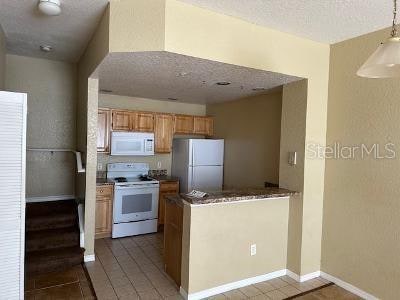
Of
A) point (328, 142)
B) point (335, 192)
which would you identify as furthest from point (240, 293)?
point (328, 142)

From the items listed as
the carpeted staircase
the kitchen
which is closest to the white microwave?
the kitchen

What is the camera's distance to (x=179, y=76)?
313cm

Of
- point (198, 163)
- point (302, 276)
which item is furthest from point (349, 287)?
point (198, 163)

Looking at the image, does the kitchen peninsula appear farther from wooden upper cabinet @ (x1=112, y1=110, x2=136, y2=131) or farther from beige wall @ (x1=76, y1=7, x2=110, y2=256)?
wooden upper cabinet @ (x1=112, y1=110, x2=136, y2=131)

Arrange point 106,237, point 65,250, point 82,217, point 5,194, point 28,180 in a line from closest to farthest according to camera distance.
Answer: point 5,194 → point 65,250 → point 82,217 → point 28,180 → point 106,237

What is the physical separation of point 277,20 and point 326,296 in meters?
2.86

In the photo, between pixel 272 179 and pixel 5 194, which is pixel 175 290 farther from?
pixel 272 179

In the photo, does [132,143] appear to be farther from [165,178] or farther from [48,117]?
[48,117]

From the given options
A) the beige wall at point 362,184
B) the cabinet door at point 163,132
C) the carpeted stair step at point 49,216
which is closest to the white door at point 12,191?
the carpeted stair step at point 49,216

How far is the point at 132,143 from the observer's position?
185 inches

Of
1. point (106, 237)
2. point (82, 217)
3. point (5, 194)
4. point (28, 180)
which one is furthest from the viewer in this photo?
point (106, 237)

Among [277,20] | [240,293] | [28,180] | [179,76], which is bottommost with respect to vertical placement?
[240,293]

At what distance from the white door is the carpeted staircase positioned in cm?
106

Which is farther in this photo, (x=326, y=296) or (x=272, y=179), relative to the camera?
(x=272, y=179)
